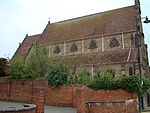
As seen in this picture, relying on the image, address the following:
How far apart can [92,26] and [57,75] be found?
17596 mm

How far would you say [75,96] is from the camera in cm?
1361

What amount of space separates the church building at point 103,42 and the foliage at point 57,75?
3042mm

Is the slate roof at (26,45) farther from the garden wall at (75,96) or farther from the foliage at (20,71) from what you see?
the foliage at (20,71)

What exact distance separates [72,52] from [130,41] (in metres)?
9.66

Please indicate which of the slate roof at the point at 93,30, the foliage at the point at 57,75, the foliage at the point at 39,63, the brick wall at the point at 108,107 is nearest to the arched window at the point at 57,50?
the slate roof at the point at 93,30

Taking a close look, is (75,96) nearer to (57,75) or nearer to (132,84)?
(57,75)

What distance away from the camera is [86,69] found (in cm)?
2522

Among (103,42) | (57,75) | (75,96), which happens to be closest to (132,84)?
(75,96)

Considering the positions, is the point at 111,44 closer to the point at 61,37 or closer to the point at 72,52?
the point at 72,52

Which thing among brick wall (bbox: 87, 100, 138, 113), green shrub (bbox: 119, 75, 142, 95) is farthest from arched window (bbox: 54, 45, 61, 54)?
brick wall (bbox: 87, 100, 138, 113)

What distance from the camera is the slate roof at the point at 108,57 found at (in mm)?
23562

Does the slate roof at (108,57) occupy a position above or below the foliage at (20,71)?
above

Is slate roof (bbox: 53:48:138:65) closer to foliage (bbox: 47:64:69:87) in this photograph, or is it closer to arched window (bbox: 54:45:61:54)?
foliage (bbox: 47:64:69:87)

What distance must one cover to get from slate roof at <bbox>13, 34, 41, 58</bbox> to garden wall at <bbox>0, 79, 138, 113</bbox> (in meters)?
19.8
